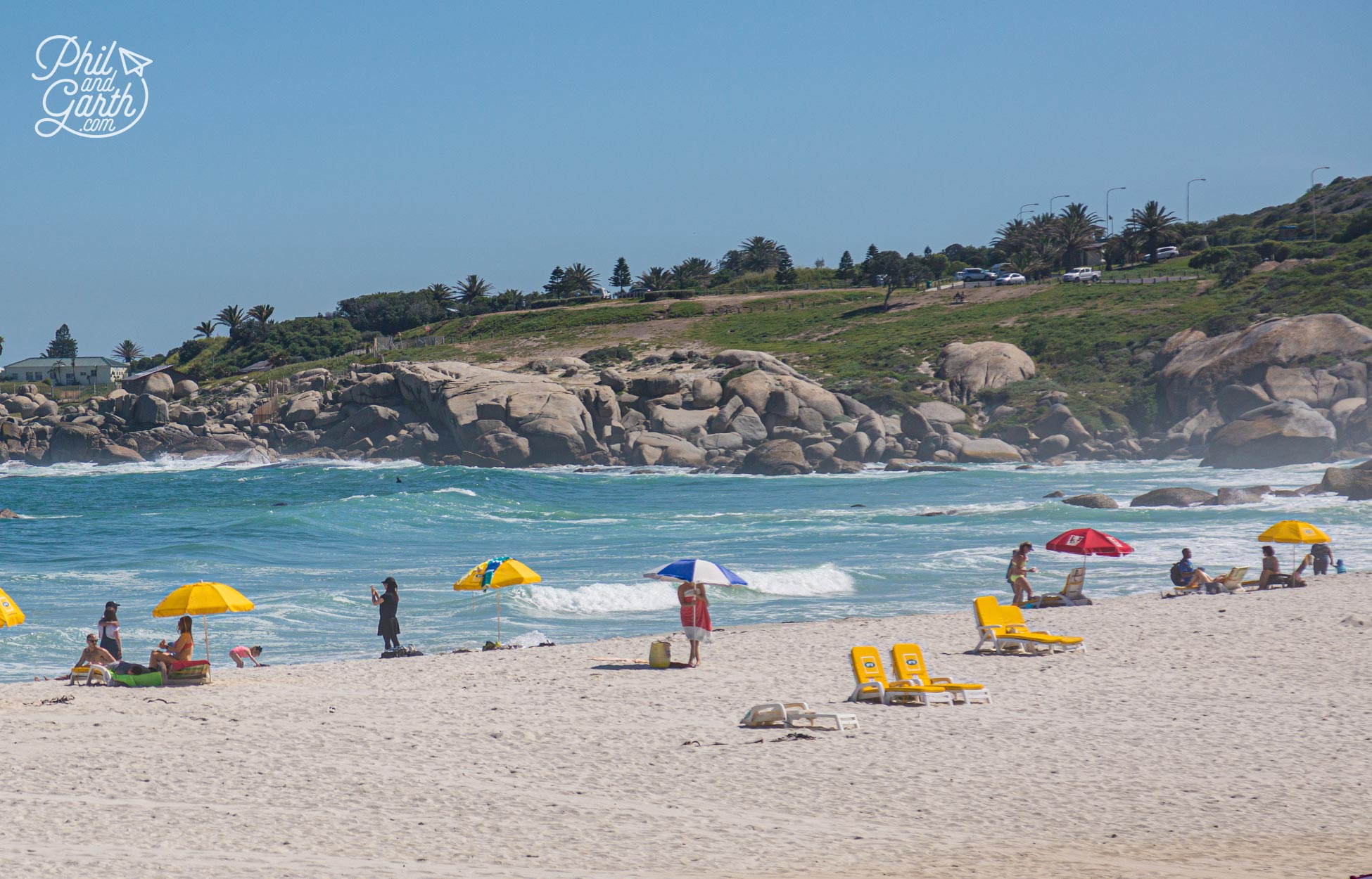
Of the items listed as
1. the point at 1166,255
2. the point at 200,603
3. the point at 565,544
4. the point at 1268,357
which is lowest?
the point at 565,544

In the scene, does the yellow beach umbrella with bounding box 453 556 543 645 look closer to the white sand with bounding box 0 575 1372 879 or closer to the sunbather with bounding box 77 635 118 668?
the white sand with bounding box 0 575 1372 879

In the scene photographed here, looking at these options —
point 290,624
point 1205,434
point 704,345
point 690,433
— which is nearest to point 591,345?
point 704,345

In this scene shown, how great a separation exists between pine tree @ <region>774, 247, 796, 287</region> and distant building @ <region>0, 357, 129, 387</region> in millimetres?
59342

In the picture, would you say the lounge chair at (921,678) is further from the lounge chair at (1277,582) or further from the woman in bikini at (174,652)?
the lounge chair at (1277,582)

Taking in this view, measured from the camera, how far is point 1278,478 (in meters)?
42.3

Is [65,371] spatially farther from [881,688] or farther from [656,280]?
[881,688]

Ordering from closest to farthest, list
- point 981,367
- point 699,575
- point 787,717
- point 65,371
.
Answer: point 787,717, point 699,575, point 981,367, point 65,371

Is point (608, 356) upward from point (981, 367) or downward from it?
upward

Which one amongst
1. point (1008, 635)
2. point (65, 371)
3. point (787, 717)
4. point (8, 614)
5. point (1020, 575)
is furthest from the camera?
point (65, 371)

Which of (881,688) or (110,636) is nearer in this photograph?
(881,688)

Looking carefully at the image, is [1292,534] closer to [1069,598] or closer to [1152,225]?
[1069,598]

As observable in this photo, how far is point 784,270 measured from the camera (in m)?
115

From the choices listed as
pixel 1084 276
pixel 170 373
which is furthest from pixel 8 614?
pixel 1084 276

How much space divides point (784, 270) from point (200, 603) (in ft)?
336
